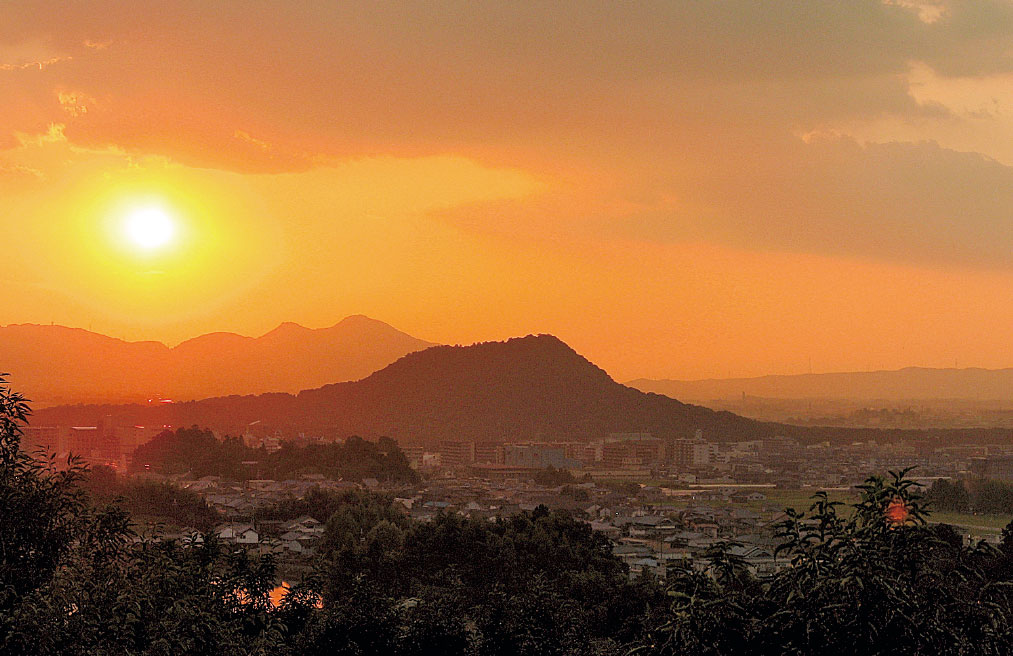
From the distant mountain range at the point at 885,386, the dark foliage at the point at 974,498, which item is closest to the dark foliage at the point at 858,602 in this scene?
the dark foliage at the point at 974,498

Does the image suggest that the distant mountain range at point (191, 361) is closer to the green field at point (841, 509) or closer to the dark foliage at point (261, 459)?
the dark foliage at point (261, 459)

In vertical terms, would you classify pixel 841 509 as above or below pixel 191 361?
below

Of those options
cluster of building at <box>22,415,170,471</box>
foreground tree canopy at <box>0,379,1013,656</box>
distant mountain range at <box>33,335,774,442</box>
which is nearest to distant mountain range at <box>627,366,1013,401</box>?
distant mountain range at <box>33,335,774,442</box>

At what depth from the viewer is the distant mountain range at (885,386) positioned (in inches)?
6718

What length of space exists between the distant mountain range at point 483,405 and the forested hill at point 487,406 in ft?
0.42

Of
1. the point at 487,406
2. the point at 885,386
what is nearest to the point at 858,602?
the point at 487,406

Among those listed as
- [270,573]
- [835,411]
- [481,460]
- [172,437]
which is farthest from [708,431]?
[270,573]

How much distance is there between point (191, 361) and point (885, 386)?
4557 inches

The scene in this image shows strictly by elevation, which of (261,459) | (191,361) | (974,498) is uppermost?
(191,361)

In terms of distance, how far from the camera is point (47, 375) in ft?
392

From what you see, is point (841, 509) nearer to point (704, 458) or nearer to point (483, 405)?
point (704, 458)

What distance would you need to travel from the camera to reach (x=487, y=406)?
13425 centimetres

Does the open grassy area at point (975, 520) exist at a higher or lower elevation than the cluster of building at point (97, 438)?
lower

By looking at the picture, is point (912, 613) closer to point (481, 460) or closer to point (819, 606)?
point (819, 606)
